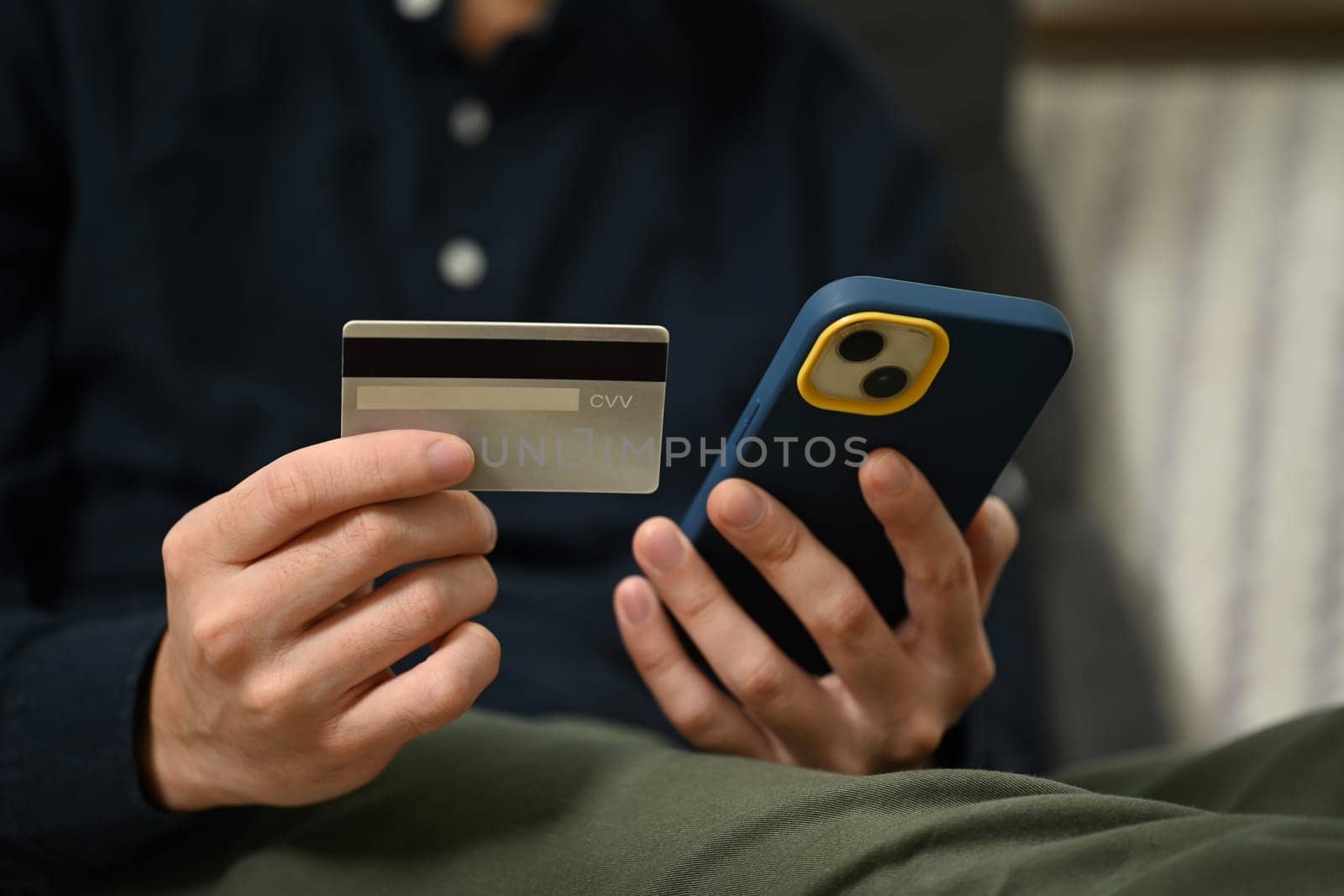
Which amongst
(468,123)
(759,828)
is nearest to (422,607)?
(759,828)

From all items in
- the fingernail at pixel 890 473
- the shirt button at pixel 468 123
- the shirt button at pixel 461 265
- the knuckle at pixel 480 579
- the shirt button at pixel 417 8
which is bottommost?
the knuckle at pixel 480 579

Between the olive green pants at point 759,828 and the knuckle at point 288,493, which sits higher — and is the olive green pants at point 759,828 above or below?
below

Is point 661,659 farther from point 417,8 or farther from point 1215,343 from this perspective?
point 1215,343

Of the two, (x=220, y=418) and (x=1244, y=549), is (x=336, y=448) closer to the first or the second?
(x=220, y=418)

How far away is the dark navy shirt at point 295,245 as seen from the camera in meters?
0.58

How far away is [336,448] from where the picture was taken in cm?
33

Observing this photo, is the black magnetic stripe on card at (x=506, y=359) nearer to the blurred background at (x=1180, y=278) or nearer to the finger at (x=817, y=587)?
the finger at (x=817, y=587)

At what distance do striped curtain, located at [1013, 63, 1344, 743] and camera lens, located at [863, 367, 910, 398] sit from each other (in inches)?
21.2

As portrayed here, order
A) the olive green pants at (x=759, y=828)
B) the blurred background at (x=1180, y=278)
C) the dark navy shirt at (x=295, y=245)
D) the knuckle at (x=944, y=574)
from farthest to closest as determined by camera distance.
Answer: the blurred background at (x=1180, y=278) → the dark navy shirt at (x=295, y=245) → the knuckle at (x=944, y=574) → the olive green pants at (x=759, y=828)

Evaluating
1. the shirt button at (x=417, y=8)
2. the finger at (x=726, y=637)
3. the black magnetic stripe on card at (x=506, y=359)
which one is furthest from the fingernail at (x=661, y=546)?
the shirt button at (x=417, y=8)

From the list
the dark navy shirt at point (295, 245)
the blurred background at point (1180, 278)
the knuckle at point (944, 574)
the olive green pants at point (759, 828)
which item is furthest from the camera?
the blurred background at point (1180, 278)

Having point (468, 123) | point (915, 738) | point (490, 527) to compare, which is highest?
point (468, 123)

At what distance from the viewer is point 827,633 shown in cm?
43

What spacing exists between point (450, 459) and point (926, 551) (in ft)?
0.56
